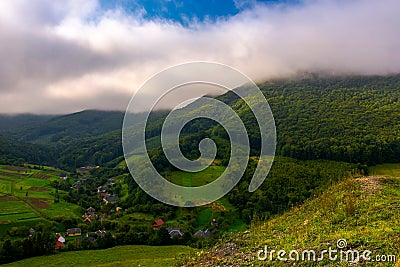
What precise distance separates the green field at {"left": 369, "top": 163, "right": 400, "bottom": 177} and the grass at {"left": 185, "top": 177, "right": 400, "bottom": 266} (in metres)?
46.2

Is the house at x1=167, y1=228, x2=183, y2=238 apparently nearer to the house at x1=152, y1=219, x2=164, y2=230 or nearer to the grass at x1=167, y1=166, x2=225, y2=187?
the house at x1=152, y1=219, x2=164, y2=230

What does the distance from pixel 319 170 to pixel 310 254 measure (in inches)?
1968

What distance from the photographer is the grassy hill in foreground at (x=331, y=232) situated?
27.9ft

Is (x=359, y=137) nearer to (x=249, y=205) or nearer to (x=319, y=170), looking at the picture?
(x=319, y=170)

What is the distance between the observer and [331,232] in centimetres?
1070

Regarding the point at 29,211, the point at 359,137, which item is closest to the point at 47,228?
the point at 29,211

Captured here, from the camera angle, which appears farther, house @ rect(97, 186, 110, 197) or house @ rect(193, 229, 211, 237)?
house @ rect(97, 186, 110, 197)

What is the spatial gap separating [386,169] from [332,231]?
188 ft

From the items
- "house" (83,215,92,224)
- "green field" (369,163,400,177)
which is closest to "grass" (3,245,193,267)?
"house" (83,215,92,224)

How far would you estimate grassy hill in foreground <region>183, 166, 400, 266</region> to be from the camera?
27.9 ft

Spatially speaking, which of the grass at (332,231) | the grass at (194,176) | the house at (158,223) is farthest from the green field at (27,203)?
the grass at (332,231)

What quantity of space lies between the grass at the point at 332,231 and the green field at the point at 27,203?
43930 mm

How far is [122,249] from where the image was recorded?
30859mm

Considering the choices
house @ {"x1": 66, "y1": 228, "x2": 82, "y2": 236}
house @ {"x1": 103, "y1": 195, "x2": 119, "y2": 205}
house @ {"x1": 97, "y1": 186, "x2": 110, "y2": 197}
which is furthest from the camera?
house @ {"x1": 97, "y1": 186, "x2": 110, "y2": 197}
